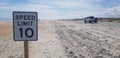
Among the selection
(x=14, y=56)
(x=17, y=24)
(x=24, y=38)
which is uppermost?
(x=17, y=24)

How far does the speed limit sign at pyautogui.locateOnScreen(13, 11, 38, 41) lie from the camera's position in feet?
13.4

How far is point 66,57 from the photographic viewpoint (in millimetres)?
10172

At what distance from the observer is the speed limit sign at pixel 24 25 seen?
4.09 metres

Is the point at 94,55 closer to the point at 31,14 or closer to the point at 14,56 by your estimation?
the point at 14,56

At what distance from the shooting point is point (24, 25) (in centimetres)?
413

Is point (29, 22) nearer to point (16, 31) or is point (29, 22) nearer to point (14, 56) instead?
point (16, 31)

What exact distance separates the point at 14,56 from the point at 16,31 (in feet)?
21.6

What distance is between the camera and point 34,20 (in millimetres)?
4160

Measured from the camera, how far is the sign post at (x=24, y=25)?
4.09 meters

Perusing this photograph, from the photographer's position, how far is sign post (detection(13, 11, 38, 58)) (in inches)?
161

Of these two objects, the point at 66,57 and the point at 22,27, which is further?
the point at 66,57

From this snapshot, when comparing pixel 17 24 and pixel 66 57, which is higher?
pixel 17 24

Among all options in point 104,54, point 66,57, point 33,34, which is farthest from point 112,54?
point 33,34

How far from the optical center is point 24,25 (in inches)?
163
